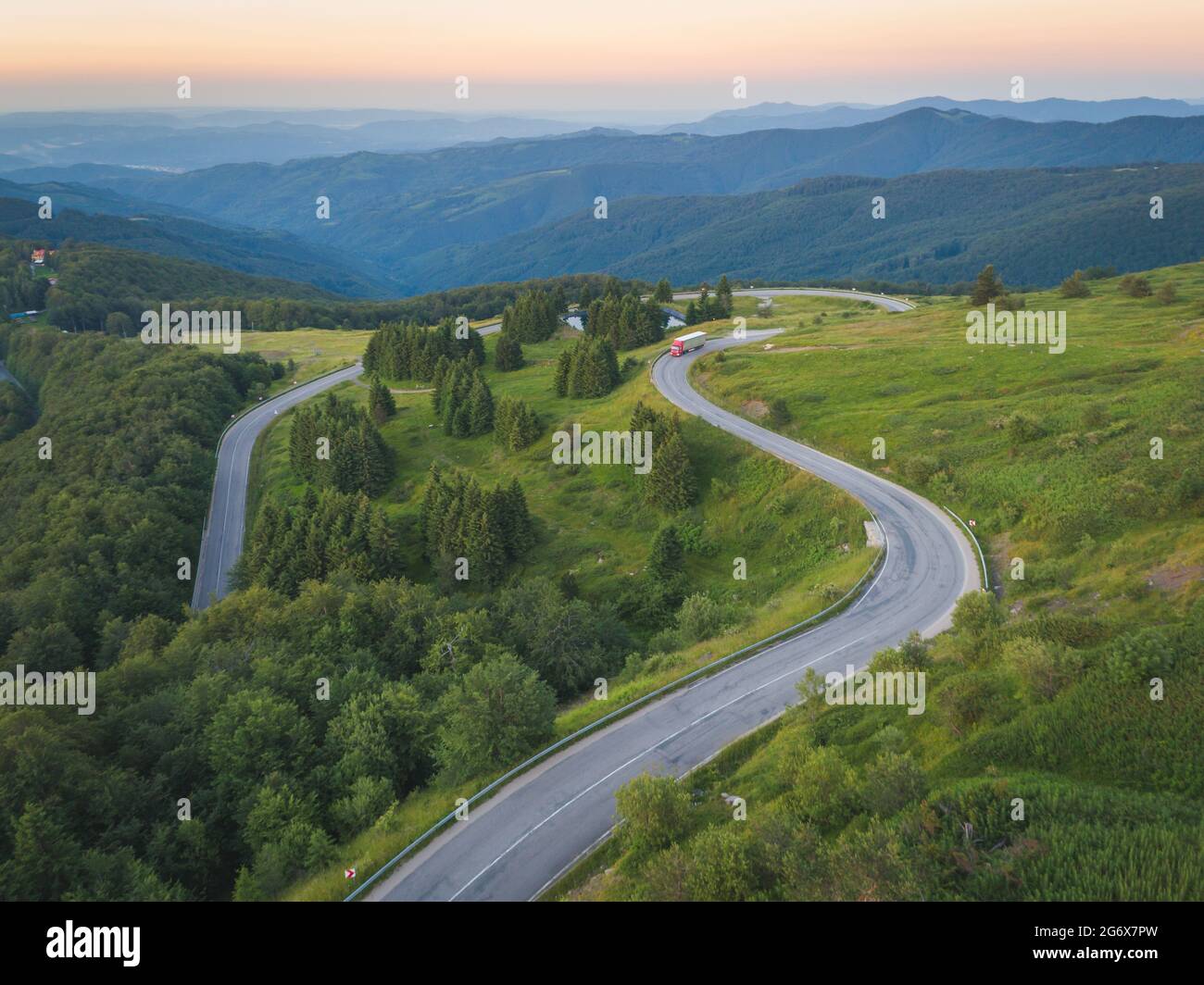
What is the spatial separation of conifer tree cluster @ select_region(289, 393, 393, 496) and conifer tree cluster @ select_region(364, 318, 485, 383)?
27.0 metres

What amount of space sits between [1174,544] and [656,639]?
1115 inches

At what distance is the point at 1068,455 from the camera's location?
48.3 m

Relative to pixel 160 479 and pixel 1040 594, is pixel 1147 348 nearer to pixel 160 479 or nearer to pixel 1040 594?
pixel 1040 594

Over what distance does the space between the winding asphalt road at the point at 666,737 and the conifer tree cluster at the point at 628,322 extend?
70525mm

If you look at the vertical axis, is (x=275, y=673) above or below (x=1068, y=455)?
below

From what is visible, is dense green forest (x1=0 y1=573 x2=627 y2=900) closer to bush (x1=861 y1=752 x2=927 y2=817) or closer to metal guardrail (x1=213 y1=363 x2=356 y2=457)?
bush (x1=861 y1=752 x2=927 y2=817)

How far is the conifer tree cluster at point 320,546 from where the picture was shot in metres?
63.3

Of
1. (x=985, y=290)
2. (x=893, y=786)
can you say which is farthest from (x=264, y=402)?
(x=893, y=786)

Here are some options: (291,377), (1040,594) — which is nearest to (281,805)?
(1040,594)

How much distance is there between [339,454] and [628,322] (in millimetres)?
54655

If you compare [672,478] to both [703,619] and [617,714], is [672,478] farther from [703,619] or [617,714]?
[617,714]
